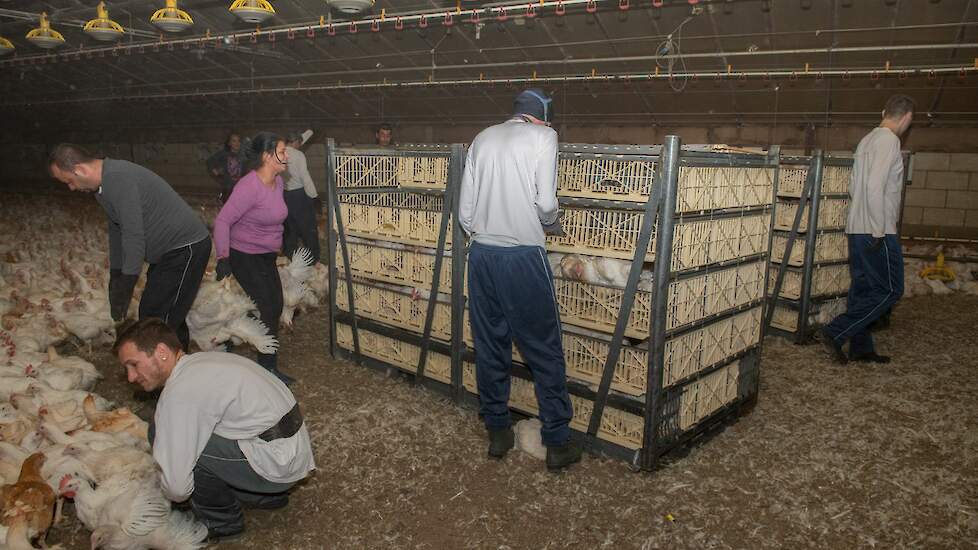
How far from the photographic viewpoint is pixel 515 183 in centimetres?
336

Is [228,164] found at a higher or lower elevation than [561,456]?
higher

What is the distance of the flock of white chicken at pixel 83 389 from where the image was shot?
9.29 ft

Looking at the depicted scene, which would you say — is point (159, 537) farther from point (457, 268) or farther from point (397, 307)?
point (397, 307)

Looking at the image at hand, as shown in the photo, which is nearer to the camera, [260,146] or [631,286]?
[631,286]

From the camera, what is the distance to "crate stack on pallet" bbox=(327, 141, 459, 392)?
4.66 m

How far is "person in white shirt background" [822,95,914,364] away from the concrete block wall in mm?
6526

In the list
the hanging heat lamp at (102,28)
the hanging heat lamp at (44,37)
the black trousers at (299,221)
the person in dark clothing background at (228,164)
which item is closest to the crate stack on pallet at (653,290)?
the black trousers at (299,221)

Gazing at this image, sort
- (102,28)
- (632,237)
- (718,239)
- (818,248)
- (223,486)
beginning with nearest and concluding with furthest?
1. (223,486)
2. (632,237)
3. (718,239)
4. (818,248)
5. (102,28)

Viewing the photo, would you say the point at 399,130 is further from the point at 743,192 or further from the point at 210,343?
the point at 743,192

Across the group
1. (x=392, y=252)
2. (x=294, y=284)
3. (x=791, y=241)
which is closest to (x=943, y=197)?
(x=791, y=241)

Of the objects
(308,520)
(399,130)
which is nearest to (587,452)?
(308,520)

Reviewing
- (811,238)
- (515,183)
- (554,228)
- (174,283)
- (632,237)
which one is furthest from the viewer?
(811,238)

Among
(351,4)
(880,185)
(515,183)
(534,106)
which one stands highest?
(351,4)

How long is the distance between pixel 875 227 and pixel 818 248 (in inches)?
39.1
